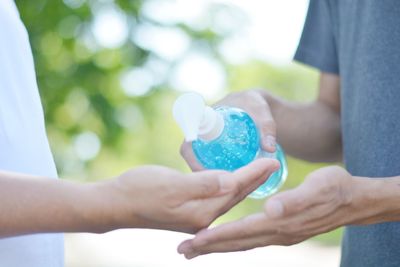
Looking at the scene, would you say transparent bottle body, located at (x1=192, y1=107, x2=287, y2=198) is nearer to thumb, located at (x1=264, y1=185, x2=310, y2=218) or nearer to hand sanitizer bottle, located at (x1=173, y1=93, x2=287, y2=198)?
hand sanitizer bottle, located at (x1=173, y1=93, x2=287, y2=198)

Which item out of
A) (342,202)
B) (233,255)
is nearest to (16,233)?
(342,202)

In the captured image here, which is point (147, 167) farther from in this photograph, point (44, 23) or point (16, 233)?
point (44, 23)

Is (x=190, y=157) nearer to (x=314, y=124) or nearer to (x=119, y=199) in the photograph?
(x=119, y=199)

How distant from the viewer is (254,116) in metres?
1.65

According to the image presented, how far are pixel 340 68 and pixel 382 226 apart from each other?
506 mm

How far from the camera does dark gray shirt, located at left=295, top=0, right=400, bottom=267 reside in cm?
172

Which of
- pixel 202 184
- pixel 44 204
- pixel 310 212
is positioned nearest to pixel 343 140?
pixel 310 212

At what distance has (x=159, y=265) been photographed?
709 cm

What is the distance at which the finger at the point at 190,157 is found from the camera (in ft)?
5.10

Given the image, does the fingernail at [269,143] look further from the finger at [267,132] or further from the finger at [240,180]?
the finger at [240,180]

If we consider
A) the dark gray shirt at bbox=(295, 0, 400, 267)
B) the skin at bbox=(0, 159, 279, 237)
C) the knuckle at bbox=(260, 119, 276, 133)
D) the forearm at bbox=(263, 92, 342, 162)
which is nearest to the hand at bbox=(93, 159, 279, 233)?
the skin at bbox=(0, 159, 279, 237)

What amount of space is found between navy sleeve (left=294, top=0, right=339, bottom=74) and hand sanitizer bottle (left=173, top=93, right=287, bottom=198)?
1.98 feet

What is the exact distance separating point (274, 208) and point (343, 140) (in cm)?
76

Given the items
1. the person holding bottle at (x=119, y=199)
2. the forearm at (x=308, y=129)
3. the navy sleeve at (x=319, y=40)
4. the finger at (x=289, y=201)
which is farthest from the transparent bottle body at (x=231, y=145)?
the navy sleeve at (x=319, y=40)
